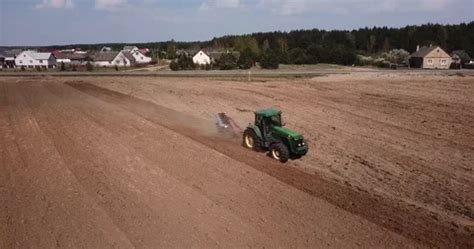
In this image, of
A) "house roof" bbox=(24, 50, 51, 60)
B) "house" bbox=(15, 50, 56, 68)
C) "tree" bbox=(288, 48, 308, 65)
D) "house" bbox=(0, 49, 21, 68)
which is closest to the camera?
"tree" bbox=(288, 48, 308, 65)

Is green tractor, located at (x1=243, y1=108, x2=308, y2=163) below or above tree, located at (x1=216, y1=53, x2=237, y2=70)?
below

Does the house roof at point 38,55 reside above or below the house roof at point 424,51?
above

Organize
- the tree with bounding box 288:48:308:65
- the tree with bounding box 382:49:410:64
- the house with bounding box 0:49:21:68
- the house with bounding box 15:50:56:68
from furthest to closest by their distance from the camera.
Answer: the house with bounding box 0:49:21:68 → the house with bounding box 15:50:56:68 → the tree with bounding box 382:49:410:64 → the tree with bounding box 288:48:308:65

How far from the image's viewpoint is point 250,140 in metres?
18.4

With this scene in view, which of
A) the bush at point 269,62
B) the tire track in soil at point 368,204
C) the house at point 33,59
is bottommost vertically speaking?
the tire track in soil at point 368,204

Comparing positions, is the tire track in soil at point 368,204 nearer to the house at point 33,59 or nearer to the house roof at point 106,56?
the house roof at point 106,56

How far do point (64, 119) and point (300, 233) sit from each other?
1841 cm

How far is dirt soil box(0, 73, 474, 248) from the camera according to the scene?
10.7 m

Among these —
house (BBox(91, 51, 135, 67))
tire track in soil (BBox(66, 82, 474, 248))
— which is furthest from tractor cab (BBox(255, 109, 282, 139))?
house (BBox(91, 51, 135, 67))

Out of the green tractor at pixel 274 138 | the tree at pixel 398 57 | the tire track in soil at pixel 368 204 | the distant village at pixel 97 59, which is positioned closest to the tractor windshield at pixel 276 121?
the green tractor at pixel 274 138

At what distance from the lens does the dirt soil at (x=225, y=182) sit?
35.2ft

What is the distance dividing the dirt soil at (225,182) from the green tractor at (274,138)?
55cm

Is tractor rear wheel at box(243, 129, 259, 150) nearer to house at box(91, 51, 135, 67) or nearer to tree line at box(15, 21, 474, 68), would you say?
tree line at box(15, 21, 474, 68)

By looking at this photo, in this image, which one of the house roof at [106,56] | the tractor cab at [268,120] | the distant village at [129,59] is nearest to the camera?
the tractor cab at [268,120]
